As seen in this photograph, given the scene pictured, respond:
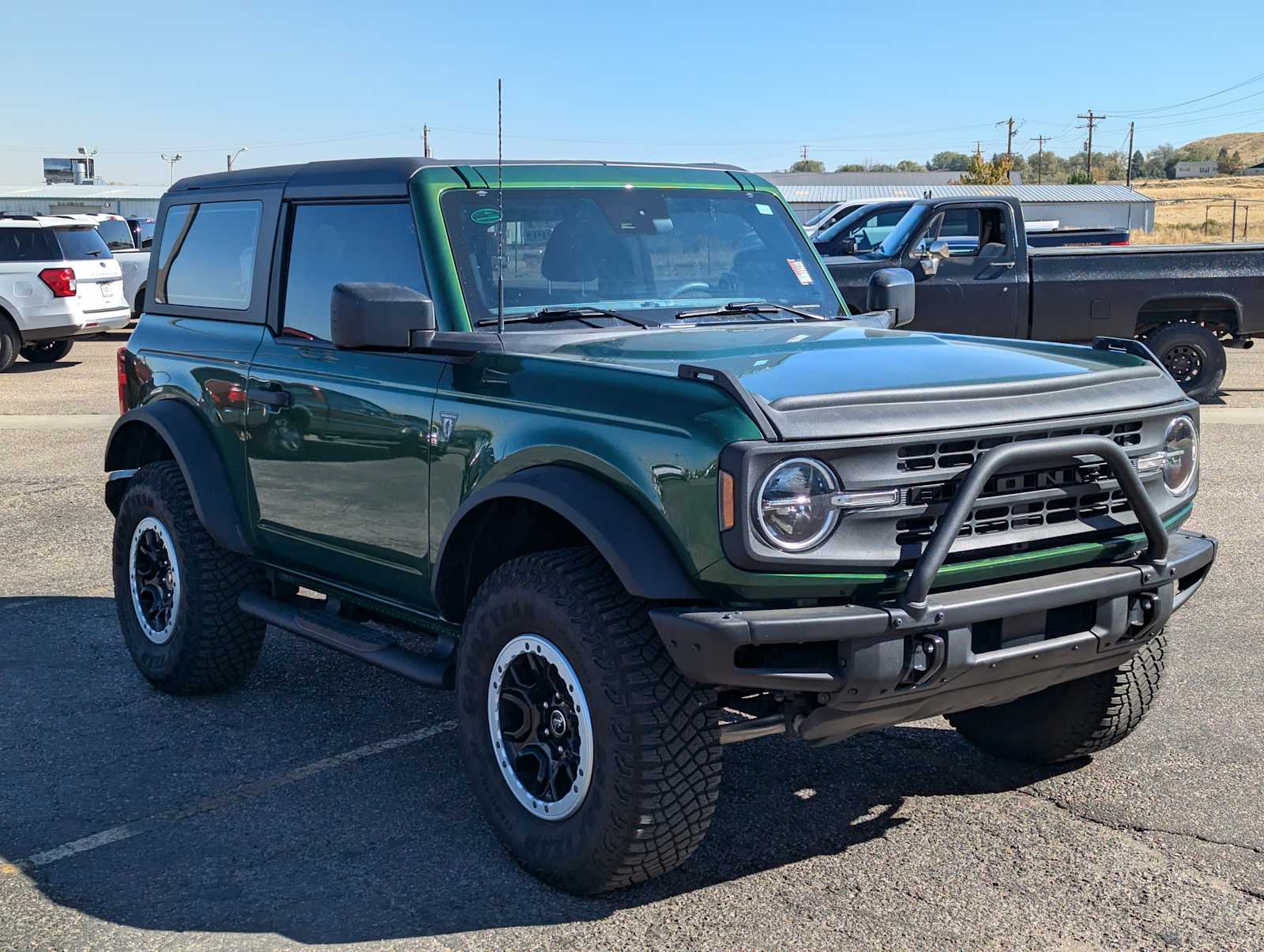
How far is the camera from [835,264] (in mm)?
14125

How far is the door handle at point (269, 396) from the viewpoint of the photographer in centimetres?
516

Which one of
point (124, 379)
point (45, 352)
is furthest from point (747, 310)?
point (45, 352)

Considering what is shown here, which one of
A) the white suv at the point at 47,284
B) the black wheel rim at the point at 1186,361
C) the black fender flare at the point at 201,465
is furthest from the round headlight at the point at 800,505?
the white suv at the point at 47,284

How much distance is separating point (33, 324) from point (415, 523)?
15.3m

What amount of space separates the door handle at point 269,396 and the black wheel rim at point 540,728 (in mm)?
1611

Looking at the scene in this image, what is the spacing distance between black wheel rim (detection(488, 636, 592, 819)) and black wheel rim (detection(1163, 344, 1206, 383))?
1136 cm

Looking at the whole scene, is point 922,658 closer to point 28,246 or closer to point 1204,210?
point 28,246

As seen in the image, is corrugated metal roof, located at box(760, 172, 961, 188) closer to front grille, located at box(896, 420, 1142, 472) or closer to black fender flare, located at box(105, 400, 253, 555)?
black fender flare, located at box(105, 400, 253, 555)

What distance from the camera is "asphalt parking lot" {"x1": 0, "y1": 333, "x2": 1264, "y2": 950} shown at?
3752mm

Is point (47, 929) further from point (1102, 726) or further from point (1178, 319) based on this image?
point (1178, 319)

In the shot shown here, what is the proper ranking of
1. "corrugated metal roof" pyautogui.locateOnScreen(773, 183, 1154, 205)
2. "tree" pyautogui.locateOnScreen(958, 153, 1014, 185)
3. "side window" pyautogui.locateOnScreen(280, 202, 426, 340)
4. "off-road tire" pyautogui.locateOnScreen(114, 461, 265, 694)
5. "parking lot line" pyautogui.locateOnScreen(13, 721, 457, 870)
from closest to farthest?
1. "parking lot line" pyautogui.locateOnScreen(13, 721, 457, 870)
2. "side window" pyautogui.locateOnScreen(280, 202, 426, 340)
3. "off-road tire" pyautogui.locateOnScreen(114, 461, 265, 694)
4. "corrugated metal roof" pyautogui.locateOnScreen(773, 183, 1154, 205)
5. "tree" pyautogui.locateOnScreen(958, 153, 1014, 185)

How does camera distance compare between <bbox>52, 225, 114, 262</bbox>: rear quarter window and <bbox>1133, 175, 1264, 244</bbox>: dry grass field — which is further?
<bbox>1133, 175, 1264, 244</bbox>: dry grass field

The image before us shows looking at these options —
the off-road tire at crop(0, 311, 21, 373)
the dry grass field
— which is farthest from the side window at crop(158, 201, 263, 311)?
the dry grass field

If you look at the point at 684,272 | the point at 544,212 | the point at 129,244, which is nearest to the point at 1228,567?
the point at 684,272
